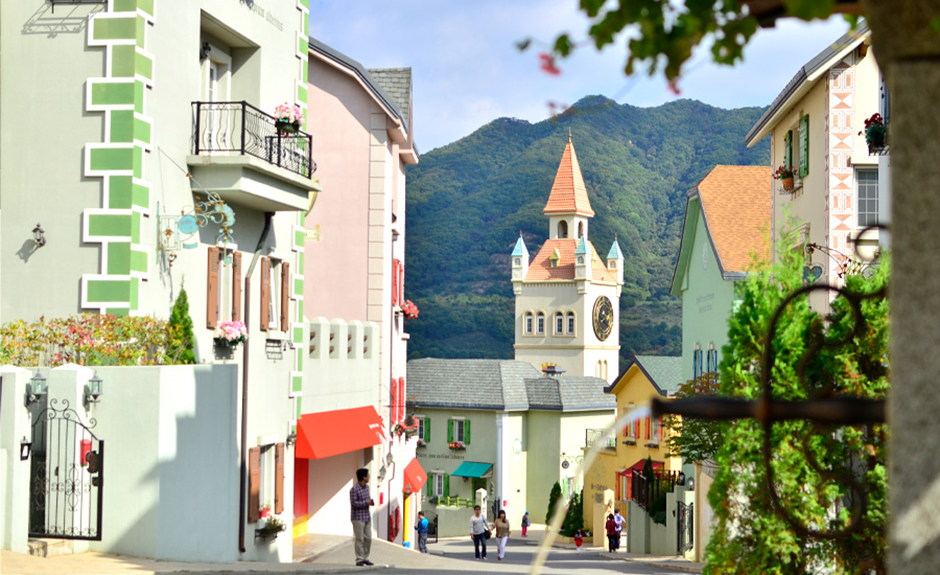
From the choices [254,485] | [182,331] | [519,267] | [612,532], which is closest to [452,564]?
[254,485]

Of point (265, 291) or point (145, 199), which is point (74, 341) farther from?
point (265, 291)

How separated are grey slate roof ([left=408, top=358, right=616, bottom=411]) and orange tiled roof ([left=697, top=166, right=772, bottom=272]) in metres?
30.0

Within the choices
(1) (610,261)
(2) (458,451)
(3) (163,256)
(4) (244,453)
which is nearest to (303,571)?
(4) (244,453)

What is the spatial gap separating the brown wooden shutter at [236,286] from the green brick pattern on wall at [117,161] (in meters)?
2.87

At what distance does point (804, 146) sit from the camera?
23344mm

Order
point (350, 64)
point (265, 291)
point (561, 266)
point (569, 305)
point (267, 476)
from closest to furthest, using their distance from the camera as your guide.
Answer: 1. point (265, 291)
2. point (267, 476)
3. point (350, 64)
4. point (569, 305)
5. point (561, 266)

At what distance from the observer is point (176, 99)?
14672 mm


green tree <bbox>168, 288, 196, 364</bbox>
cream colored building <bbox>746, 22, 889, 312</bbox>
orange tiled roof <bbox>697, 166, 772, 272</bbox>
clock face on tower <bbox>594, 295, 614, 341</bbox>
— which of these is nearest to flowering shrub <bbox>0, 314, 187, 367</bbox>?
green tree <bbox>168, 288, 196, 364</bbox>

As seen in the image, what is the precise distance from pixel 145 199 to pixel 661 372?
41.5m

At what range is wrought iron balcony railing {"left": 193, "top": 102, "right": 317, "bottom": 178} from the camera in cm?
1515

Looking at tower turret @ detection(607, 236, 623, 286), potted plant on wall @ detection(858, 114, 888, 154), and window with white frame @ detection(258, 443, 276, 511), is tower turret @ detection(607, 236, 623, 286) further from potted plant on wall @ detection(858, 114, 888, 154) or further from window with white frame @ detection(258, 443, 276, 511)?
window with white frame @ detection(258, 443, 276, 511)

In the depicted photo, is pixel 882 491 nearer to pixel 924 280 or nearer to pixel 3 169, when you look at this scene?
pixel 924 280

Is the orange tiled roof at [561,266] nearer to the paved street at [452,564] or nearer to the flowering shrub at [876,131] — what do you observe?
the paved street at [452,564]

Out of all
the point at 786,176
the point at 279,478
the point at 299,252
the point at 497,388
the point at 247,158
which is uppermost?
the point at 786,176
